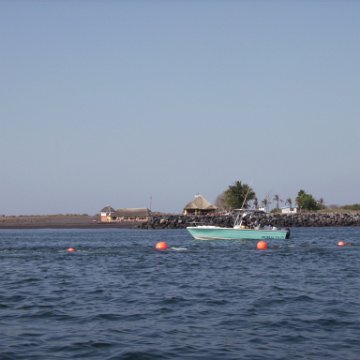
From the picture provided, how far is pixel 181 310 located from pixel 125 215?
13173cm

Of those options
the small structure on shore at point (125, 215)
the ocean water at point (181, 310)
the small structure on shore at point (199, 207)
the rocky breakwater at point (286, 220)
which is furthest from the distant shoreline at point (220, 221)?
the ocean water at point (181, 310)

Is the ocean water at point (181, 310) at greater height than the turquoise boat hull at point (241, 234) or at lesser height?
lesser

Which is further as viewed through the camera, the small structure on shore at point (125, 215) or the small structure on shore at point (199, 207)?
the small structure on shore at point (125, 215)

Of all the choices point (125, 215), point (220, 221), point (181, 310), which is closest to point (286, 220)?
point (220, 221)

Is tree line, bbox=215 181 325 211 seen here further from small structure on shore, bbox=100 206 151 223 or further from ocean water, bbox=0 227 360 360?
ocean water, bbox=0 227 360 360

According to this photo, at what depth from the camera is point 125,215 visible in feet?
495

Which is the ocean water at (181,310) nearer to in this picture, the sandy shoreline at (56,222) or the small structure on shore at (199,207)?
the sandy shoreline at (56,222)

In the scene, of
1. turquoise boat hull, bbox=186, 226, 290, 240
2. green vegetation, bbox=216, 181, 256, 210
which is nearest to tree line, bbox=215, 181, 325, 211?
green vegetation, bbox=216, 181, 256, 210

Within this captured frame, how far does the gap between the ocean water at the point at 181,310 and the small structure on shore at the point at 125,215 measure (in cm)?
11152

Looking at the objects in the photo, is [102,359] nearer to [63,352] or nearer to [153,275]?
[63,352]

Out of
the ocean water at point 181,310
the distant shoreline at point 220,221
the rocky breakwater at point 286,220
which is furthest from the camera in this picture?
the rocky breakwater at point 286,220

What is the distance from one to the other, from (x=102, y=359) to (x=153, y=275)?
1669 cm

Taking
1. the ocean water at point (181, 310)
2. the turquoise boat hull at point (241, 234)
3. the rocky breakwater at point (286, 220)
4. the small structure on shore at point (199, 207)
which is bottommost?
the ocean water at point (181, 310)

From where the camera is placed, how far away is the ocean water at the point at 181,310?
1462 cm
